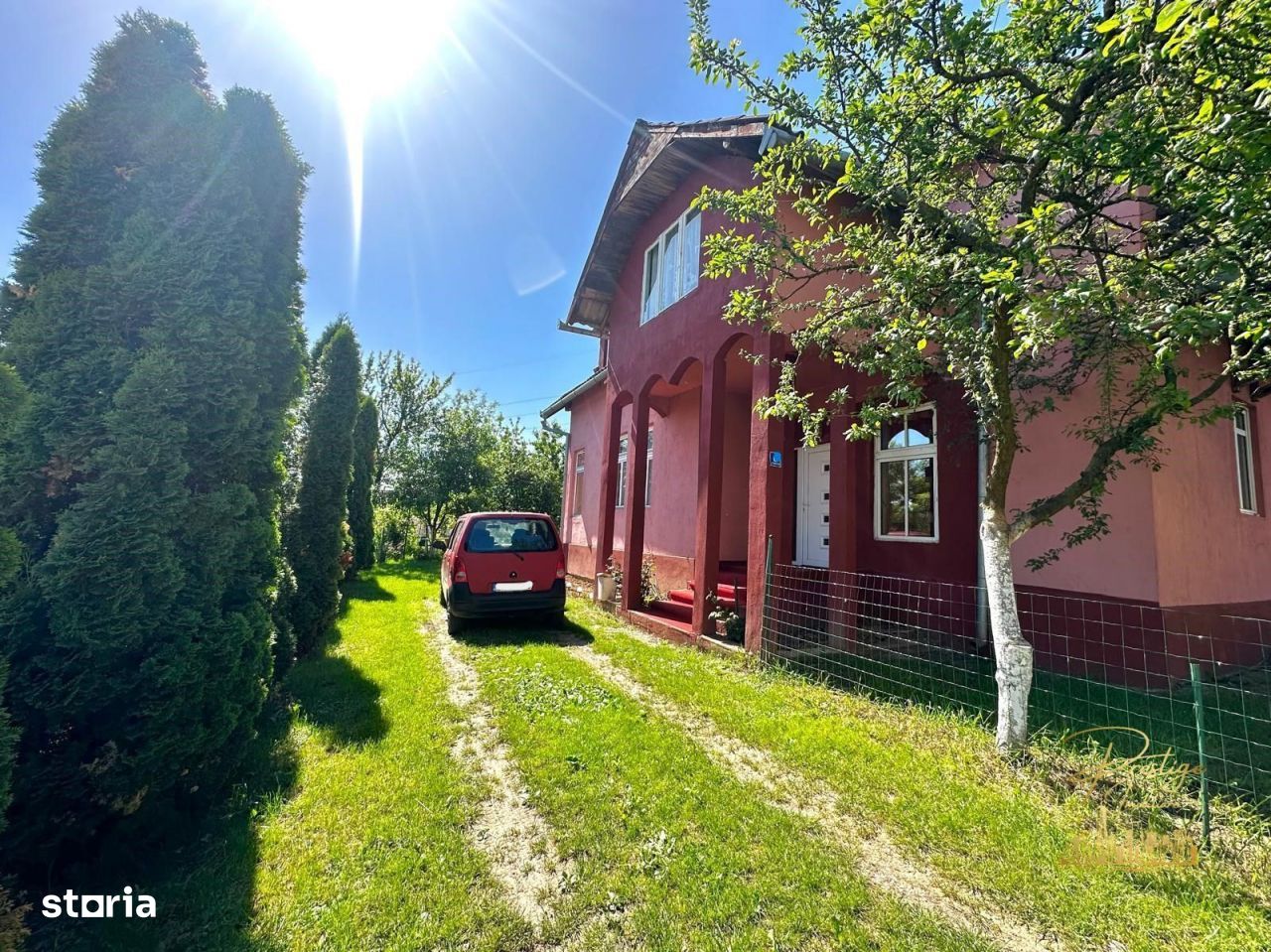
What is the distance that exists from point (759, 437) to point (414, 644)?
16.9 ft

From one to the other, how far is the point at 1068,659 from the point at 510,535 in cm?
683

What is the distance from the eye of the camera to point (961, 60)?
3344 mm

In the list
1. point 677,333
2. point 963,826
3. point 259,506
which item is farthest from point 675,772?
point 677,333

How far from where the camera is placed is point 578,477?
13977 mm

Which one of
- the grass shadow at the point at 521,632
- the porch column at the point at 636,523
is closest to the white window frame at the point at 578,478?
the porch column at the point at 636,523

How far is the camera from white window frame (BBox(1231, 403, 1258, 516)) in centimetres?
670

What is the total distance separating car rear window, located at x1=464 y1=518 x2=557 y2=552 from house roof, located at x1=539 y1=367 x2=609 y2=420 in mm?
4734

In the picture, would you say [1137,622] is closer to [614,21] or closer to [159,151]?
[159,151]

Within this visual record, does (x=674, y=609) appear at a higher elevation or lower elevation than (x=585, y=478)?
lower

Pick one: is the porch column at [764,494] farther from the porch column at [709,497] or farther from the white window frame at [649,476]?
the white window frame at [649,476]

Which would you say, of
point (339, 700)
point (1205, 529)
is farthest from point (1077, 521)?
point (339, 700)

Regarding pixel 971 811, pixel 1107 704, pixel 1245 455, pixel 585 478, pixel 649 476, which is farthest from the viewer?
pixel 585 478

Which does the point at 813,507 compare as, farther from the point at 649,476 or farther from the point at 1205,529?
the point at 1205,529

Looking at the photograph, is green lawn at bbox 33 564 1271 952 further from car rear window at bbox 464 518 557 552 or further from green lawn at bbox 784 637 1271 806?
car rear window at bbox 464 518 557 552
